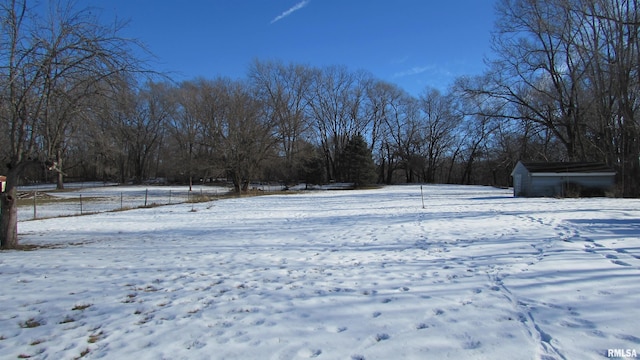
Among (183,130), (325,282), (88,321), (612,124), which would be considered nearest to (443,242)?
(325,282)

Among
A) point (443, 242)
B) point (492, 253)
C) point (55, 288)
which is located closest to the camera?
point (55, 288)

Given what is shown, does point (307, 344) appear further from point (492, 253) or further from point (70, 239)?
point (70, 239)

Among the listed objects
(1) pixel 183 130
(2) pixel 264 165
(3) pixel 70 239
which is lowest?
(3) pixel 70 239

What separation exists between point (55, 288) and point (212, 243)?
4050 millimetres

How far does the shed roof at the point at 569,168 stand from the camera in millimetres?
24375

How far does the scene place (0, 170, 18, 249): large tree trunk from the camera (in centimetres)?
848

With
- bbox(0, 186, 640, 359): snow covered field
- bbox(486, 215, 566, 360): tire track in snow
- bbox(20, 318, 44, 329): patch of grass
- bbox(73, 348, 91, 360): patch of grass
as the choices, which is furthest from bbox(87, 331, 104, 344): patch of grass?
bbox(486, 215, 566, 360): tire track in snow

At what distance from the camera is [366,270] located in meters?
6.05

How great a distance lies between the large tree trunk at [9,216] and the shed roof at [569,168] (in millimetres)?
27731

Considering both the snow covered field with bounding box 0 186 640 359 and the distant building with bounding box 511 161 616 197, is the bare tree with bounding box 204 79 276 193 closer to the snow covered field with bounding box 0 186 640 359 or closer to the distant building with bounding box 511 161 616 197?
the distant building with bounding box 511 161 616 197

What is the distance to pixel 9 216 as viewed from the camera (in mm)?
8727

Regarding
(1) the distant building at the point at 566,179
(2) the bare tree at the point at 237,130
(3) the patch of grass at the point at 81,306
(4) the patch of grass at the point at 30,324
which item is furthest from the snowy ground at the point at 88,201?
(1) the distant building at the point at 566,179

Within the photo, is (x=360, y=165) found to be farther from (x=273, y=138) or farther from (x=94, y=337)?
(x=94, y=337)

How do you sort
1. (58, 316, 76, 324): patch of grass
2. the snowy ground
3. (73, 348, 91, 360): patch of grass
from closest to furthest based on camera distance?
(73, 348, 91, 360): patch of grass, (58, 316, 76, 324): patch of grass, the snowy ground
